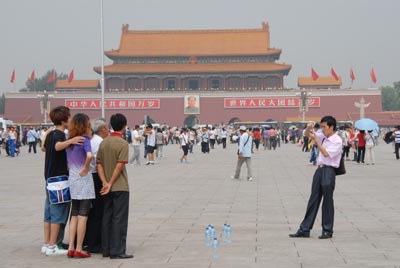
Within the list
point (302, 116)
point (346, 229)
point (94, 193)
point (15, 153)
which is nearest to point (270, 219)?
point (346, 229)

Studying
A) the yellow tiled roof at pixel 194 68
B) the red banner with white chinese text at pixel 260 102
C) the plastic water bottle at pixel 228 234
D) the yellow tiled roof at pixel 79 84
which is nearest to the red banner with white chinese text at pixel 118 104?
the yellow tiled roof at pixel 194 68

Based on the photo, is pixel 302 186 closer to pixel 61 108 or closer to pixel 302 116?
pixel 61 108

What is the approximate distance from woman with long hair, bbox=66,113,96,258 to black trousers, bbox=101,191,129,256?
162mm

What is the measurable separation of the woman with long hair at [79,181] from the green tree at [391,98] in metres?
86.9

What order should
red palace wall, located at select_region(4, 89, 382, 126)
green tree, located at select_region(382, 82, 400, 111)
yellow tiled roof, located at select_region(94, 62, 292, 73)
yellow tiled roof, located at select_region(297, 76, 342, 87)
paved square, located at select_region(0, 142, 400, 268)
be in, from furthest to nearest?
1. green tree, located at select_region(382, 82, 400, 111)
2. yellow tiled roof, located at select_region(297, 76, 342, 87)
3. yellow tiled roof, located at select_region(94, 62, 292, 73)
4. red palace wall, located at select_region(4, 89, 382, 126)
5. paved square, located at select_region(0, 142, 400, 268)

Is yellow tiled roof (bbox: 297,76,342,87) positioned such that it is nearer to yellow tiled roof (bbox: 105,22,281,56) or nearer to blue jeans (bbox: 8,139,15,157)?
yellow tiled roof (bbox: 105,22,281,56)

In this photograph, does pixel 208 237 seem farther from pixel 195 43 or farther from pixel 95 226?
pixel 195 43

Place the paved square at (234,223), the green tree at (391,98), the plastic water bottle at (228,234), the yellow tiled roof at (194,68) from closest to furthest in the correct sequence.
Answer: the paved square at (234,223), the plastic water bottle at (228,234), the yellow tiled roof at (194,68), the green tree at (391,98)

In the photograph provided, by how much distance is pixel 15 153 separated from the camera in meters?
27.8

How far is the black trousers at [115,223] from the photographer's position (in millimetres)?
6223

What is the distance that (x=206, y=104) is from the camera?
60.9m

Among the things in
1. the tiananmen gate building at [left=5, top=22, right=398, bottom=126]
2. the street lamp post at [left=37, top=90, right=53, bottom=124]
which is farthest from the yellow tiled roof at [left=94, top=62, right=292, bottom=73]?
the street lamp post at [left=37, top=90, right=53, bottom=124]

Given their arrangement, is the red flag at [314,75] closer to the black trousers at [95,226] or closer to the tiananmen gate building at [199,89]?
the tiananmen gate building at [199,89]

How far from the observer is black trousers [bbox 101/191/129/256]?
622cm
